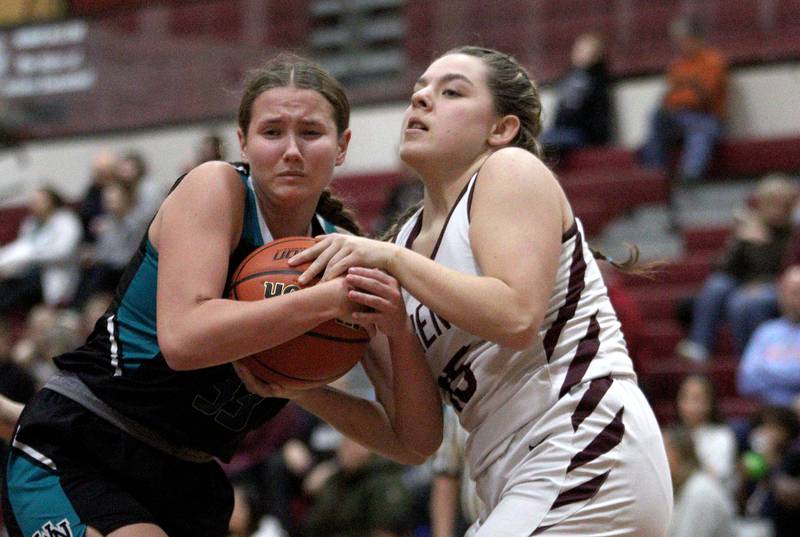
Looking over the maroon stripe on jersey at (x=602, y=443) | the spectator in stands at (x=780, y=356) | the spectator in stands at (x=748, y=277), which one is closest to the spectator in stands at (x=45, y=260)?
the spectator in stands at (x=748, y=277)

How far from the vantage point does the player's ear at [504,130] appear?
3.43m

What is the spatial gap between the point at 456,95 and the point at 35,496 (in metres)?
1.46

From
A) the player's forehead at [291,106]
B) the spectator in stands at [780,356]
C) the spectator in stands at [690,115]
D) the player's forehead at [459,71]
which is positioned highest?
the player's forehead at [459,71]

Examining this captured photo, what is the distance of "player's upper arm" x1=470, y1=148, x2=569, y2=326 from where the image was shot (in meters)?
3.04

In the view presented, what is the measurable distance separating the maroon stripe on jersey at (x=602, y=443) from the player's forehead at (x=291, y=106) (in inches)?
41.4

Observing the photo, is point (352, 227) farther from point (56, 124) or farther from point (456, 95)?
point (56, 124)

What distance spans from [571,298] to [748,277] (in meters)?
5.43

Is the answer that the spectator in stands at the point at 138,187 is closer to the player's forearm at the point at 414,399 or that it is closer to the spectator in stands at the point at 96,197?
the spectator in stands at the point at 96,197

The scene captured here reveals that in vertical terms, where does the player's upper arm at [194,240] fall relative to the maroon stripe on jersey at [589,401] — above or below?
above

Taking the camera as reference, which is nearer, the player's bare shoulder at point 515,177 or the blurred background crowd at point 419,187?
the player's bare shoulder at point 515,177

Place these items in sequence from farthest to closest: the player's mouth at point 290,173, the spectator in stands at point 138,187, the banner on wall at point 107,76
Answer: the banner on wall at point 107,76
the spectator in stands at point 138,187
the player's mouth at point 290,173

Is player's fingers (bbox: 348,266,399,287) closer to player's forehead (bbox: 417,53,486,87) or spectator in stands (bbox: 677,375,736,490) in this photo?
player's forehead (bbox: 417,53,486,87)

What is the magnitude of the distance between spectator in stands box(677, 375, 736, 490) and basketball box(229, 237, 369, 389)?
161 inches

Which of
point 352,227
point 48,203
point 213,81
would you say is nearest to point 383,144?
point 213,81
